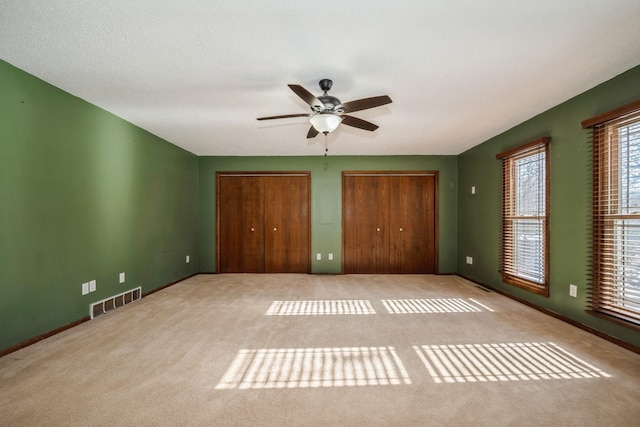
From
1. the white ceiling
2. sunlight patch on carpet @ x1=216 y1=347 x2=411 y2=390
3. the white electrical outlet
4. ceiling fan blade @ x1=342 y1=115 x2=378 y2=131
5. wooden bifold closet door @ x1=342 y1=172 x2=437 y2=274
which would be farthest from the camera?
wooden bifold closet door @ x1=342 y1=172 x2=437 y2=274

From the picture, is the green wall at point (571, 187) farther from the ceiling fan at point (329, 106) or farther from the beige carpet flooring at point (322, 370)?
the ceiling fan at point (329, 106)

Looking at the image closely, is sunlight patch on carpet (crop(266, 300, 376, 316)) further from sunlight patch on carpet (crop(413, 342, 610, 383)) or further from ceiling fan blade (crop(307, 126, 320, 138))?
ceiling fan blade (crop(307, 126, 320, 138))

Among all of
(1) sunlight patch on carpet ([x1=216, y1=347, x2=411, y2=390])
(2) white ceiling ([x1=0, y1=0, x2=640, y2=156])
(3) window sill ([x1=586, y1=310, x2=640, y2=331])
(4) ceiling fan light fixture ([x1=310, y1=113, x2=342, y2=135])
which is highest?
(2) white ceiling ([x1=0, y1=0, x2=640, y2=156])

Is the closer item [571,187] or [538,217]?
[571,187]

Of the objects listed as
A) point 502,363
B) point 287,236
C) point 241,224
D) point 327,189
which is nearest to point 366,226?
point 327,189

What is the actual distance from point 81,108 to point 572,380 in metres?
4.89

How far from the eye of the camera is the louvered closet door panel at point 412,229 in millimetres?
5785

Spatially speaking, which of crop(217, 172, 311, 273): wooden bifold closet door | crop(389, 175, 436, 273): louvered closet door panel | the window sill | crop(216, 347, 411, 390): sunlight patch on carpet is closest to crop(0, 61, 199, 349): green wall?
crop(217, 172, 311, 273): wooden bifold closet door

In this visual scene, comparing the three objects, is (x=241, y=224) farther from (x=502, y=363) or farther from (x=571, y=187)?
(x=571, y=187)

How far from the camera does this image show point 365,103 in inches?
96.4

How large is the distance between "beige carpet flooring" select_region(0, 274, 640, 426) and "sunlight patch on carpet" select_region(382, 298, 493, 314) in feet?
0.13

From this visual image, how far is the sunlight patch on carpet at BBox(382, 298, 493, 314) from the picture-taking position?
11.4 ft

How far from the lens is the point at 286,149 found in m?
5.34

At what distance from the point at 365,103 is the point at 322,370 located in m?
2.11
